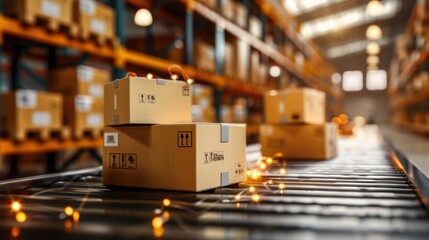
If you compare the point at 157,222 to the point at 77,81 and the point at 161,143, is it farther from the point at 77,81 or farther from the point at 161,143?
the point at 77,81

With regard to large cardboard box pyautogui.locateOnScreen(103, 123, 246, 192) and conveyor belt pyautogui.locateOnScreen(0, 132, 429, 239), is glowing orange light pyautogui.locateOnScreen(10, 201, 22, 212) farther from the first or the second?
large cardboard box pyautogui.locateOnScreen(103, 123, 246, 192)

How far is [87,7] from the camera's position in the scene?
4.35 m

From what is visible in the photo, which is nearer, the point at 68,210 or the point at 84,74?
the point at 68,210

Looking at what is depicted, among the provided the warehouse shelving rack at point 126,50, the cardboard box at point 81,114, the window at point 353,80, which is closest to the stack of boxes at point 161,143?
the warehouse shelving rack at point 126,50

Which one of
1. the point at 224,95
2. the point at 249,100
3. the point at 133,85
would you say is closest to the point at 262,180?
the point at 133,85

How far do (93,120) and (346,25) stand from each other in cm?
1710

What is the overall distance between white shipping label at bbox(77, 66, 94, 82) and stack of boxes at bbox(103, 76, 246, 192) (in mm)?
1999

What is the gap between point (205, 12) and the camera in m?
6.34

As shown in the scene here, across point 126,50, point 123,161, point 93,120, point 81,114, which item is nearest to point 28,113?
point 81,114

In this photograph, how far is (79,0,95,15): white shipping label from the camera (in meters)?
4.28

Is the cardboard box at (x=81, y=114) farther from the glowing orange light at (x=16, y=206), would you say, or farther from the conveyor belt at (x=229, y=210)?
the glowing orange light at (x=16, y=206)

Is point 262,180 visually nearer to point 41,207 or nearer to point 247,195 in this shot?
point 247,195

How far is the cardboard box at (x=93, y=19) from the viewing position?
428cm

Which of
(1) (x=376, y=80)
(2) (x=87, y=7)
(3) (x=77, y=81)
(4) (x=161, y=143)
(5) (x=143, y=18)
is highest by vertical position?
(1) (x=376, y=80)
